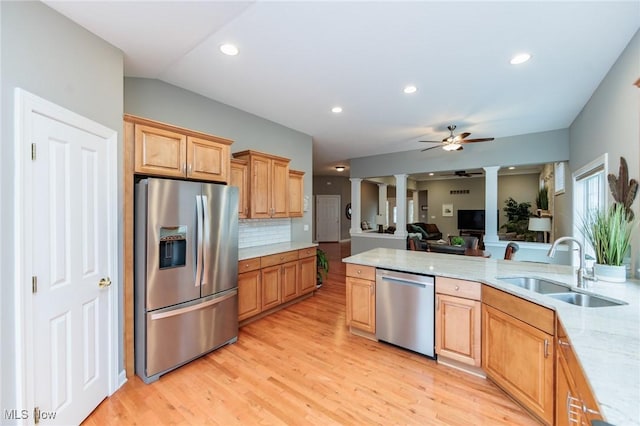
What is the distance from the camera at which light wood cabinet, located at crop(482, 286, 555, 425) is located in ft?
5.42

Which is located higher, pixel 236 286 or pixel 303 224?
pixel 303 224

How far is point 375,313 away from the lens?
2.87 m

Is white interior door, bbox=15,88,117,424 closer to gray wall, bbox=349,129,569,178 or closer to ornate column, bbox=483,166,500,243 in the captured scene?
gray wall, bbox=349,129,569,178

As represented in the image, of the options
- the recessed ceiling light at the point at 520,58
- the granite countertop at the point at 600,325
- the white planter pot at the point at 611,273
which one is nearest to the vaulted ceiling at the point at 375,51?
the recessed ceiling light at the point at 520,58

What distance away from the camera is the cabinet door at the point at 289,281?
3773 mm

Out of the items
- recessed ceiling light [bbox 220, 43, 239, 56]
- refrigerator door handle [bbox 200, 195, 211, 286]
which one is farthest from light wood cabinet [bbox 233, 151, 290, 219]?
recessed ceiling light [bbox 220, 43, 239, 56]

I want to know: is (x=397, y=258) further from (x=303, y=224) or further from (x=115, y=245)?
(x=115, y=245)

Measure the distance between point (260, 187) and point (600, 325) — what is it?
3.46m

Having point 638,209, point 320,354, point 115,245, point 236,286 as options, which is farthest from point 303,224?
point 638,209

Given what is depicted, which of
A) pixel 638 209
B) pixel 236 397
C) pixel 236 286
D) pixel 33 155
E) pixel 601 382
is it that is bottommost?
pixel 236 397

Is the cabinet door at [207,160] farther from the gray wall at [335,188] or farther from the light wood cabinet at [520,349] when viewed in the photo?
the gray wall at [335,188]

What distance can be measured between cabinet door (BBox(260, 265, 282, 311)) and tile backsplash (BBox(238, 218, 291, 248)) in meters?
0.67

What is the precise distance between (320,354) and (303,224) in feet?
8.94
